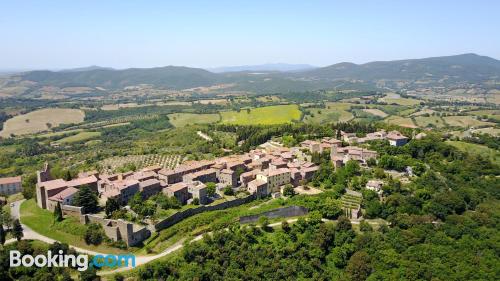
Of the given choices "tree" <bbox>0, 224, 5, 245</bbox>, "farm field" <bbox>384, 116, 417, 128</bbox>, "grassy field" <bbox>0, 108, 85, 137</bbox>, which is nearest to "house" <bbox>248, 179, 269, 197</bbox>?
"tree" <bbox>0, 224, 5, 245</bbox>

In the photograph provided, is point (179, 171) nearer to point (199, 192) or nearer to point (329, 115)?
point (199, 192)

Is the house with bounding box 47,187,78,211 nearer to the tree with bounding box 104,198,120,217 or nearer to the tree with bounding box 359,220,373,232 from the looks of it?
the tree with bounding box 104,198,120,217

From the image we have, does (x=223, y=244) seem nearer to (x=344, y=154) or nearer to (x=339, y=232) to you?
(x=339, y=232)

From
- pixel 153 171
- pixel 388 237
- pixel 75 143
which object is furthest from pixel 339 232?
pixel 75 143

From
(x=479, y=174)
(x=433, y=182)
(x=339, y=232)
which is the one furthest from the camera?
(x=479, y=174)

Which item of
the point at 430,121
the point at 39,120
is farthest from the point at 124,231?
the point at 39,120

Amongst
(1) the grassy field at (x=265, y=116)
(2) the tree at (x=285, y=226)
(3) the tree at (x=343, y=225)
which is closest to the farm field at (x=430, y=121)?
(1) the grassy field at (x=265, y=116)

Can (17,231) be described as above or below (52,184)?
below
